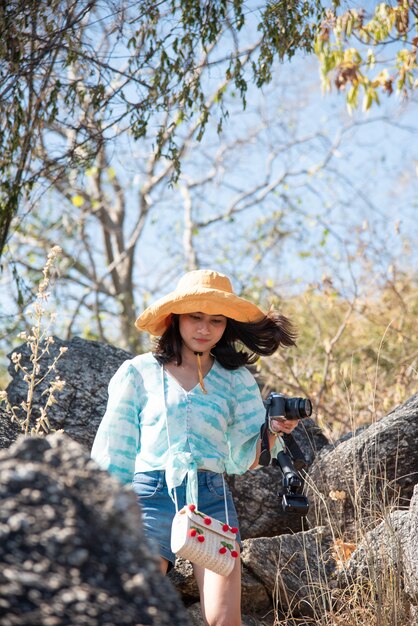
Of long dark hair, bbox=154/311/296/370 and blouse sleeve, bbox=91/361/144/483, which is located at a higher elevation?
long dark hair, bbox=154/311/296/370

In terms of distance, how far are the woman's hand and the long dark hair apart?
454 mm

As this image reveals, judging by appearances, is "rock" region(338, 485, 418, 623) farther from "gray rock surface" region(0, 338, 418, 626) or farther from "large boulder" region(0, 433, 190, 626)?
"large boulder" region(0, 433, 190, 626)

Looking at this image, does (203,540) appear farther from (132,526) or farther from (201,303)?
(132,526)

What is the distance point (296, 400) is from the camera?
3.28 metres

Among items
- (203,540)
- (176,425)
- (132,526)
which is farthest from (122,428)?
(132,526)

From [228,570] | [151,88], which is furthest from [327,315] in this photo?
[228,570]

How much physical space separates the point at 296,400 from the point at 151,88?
2.48m

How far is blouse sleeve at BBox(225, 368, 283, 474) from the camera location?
3.67 metres

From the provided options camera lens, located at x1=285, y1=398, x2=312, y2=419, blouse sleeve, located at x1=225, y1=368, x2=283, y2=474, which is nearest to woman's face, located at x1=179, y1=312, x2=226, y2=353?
blouse sleeve, located at x1=225, y1=368, x2=283, y2=474

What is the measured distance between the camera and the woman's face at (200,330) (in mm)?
3676

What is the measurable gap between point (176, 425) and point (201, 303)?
0.52 m

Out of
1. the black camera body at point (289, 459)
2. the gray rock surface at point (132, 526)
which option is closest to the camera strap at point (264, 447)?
the black camera body at point (289, 459)

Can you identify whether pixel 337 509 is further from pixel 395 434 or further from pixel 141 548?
pixel 141 548

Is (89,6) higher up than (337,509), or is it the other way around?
(89,6)
